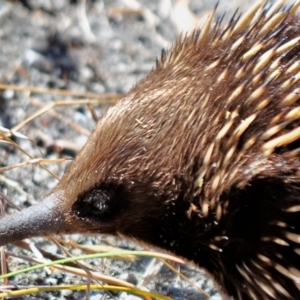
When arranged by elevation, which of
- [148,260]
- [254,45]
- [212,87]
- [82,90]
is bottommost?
[148,260]

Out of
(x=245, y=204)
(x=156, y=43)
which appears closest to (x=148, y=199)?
(x=245, y=204)

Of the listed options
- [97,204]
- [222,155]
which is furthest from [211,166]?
[97,204]

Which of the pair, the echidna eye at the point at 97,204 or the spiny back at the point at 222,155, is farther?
the echidna eye at the point at 97,204

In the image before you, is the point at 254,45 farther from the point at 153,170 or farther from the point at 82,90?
the point at 82,90

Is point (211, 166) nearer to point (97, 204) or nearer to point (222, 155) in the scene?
point (222, 155)

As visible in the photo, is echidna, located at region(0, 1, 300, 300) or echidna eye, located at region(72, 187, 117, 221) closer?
echidna, located at region(0, 1, 300, 300)

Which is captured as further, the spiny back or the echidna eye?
the echidna eye
